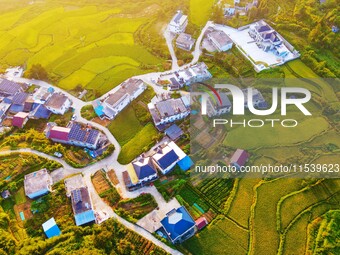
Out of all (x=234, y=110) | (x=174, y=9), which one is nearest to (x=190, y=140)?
(x=234, y=110)

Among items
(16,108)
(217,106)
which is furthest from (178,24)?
(16,108)

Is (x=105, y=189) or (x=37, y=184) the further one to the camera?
(x=105, y=189)

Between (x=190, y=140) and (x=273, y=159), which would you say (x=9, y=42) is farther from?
(x=273, y=159)

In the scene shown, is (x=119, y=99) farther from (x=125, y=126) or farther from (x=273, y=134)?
(x=273, y=134)

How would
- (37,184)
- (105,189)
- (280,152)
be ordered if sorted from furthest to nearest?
(280,152)
(105,189)
(37,184)

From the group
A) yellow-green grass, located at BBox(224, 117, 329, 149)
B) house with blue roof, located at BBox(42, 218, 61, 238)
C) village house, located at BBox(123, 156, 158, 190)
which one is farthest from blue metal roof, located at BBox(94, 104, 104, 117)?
yellow-green grass, located at BBox(224, 117, 329, 149)

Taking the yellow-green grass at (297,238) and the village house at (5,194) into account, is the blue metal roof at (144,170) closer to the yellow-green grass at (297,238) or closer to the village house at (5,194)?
the village house at (5,194)

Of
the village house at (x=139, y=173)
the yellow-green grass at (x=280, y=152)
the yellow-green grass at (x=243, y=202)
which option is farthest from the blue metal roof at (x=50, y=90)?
the yellow-green grass at (x=280, y=152)
